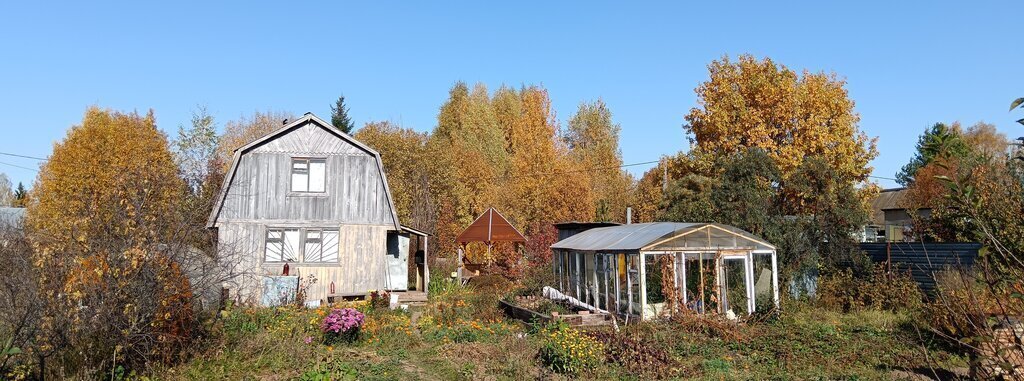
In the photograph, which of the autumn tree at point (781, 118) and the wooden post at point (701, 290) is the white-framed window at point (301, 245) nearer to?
the wooden post at point (701, 290)

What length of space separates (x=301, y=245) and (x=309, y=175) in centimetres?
208

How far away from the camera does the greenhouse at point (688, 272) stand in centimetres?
1571

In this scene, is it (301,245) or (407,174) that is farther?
(407,174)

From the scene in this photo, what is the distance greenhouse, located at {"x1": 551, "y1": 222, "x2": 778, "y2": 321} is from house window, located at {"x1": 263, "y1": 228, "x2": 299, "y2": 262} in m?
9.19

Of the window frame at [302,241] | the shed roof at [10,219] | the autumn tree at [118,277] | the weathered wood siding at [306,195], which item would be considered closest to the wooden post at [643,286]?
the weathered wood siding at [306,195]

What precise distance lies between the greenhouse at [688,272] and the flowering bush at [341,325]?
244 inches

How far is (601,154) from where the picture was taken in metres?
47.8

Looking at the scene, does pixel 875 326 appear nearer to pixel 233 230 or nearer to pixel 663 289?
pixel 663 289

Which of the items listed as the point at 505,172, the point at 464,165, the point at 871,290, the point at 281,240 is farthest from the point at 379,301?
the point at 505,172

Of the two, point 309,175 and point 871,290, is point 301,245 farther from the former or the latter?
point 871,290

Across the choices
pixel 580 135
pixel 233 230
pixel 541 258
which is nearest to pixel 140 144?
pixel 233 230

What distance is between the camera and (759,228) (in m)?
19.3

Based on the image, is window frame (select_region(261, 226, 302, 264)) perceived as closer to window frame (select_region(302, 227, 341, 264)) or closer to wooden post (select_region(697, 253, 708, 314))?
window frame (select_region(302, 227, 341, 264))

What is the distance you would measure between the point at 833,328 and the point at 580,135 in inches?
1499
